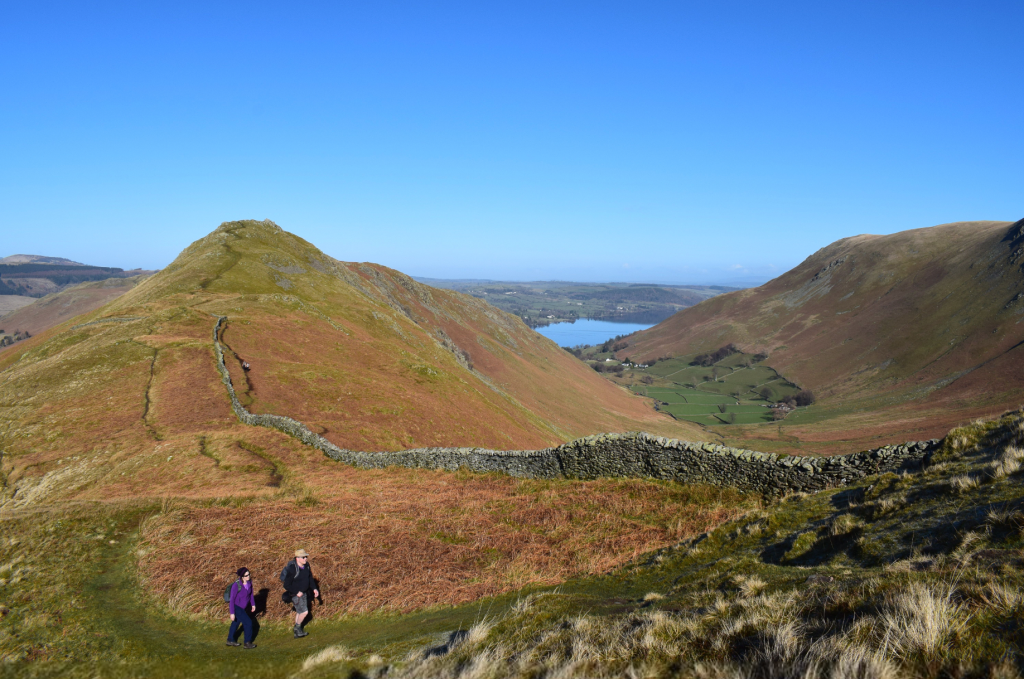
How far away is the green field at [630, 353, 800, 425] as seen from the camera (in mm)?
139625

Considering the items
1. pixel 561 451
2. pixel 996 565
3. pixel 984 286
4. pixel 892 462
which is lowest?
pixel 561 451

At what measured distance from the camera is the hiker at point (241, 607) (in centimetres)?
1071

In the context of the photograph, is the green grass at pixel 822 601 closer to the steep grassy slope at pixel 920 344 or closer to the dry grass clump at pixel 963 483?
the dry grass clump at pixel 963 483

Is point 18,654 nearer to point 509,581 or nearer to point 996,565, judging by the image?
point 509,581

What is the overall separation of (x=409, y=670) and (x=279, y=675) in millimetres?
3192

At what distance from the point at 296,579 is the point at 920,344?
175452mm

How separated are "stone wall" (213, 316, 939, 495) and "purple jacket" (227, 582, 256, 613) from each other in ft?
40.9

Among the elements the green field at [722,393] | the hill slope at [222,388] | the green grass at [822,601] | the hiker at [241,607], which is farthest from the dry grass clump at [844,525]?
the green field at [722,393]

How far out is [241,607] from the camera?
1088 cm

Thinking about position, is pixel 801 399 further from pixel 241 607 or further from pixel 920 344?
pixel 241 607

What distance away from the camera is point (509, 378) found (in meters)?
88.2

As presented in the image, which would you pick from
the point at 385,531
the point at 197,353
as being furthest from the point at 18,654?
the point at 197,353

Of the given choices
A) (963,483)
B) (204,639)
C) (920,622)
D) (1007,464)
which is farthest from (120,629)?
(1007,464)

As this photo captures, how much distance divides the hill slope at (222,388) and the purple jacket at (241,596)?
9.90 m
